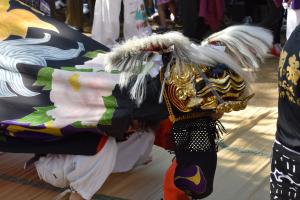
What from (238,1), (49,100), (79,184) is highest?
(238,1)

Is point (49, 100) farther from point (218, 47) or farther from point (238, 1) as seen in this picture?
point (238, 1)

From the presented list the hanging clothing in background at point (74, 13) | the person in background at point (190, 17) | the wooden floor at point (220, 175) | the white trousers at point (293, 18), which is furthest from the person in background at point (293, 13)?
the hanging clothing in background at point (74, 13)

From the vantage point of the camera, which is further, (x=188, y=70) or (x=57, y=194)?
(x=57, y=194)

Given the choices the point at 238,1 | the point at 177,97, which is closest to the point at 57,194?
the point at 177,97

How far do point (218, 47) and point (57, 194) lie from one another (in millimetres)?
1080

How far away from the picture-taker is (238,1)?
6.41 meters

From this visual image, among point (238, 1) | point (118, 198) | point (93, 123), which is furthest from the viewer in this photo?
point (238, 1)

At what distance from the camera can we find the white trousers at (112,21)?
15.1ft

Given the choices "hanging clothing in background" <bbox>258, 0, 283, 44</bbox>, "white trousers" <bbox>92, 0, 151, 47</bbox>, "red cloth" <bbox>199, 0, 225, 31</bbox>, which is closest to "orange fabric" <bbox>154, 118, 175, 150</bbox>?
"white trousers" <bbox>92, 0, 151, 47</bbox>

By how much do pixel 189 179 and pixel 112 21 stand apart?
2.98m

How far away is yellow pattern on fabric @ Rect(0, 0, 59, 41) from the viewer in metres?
2.47

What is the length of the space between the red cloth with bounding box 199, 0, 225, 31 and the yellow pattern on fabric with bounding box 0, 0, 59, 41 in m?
2.81

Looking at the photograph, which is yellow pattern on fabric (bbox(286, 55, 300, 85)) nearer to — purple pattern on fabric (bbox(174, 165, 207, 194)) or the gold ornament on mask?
the gold ornament on mask

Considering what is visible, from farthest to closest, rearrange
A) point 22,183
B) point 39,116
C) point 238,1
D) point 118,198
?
point 238,1 → point 22,183 → point 118,198 → point 39,116
